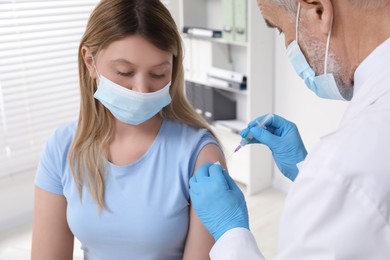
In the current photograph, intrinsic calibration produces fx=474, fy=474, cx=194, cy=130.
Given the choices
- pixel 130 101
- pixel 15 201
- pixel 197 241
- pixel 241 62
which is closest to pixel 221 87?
pixel 241 62

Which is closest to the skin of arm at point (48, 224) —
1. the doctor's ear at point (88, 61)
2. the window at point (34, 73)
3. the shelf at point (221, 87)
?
the doctor's ear at point (88, 61)

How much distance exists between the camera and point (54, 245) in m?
1.36

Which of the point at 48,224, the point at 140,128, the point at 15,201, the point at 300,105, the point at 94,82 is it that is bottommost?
the point at 15,201

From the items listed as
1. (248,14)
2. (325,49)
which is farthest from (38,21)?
(325,49)

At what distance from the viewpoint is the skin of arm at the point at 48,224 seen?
4.44 ft

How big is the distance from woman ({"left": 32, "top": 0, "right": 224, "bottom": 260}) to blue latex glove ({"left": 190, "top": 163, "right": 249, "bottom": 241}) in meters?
0.15

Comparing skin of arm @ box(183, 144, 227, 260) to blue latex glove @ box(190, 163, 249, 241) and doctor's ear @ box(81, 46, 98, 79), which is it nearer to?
blue latex glove @ box(190, 163, 249, 241)

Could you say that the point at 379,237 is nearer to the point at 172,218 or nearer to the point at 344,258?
the point at 344,258

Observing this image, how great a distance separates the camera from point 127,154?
135 cm

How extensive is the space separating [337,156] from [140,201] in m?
0.67

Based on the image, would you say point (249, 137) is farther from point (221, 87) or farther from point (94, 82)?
point (221, 87)

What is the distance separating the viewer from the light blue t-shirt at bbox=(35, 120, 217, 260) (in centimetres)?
124

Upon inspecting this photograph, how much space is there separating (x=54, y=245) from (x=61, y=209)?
106 millimetres

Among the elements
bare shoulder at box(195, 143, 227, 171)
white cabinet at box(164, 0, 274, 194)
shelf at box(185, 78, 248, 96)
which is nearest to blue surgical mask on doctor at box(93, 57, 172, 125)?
bare shoulder at box(195, 143, 227, 171)
